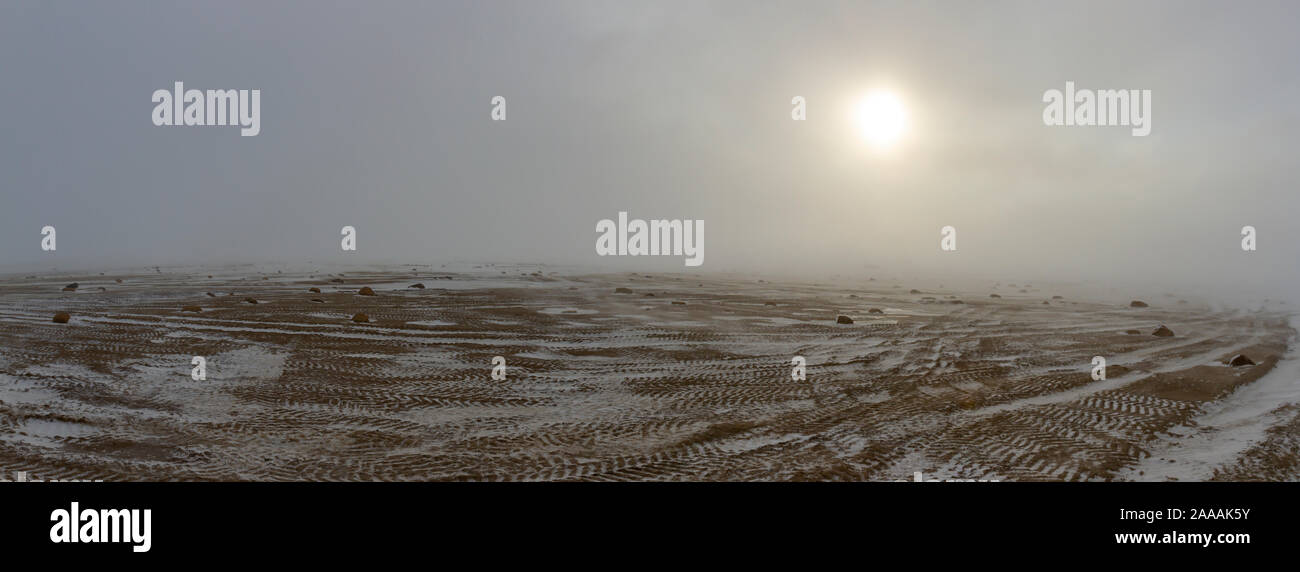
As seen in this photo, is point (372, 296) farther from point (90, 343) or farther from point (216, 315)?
point (90, 343)

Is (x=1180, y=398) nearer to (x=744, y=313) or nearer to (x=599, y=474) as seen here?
(x=599, y=474)

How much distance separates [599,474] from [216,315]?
2469 centimetres

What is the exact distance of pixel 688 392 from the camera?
15.5 metres

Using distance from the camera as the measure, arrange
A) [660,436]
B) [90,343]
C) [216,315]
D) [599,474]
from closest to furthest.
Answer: [599,474], [660,436], [90,343], [216,315]

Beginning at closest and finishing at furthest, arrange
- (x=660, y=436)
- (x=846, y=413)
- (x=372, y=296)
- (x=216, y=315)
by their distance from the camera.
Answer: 1. (x=660, y=436)
2. (x=846, y=413)
3. (x=216, y=315)
4. (x=372, y=296)

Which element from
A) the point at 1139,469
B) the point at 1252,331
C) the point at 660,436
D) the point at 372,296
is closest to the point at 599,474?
the point at 660,436

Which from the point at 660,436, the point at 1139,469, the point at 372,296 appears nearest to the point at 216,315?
the point at 372,296
